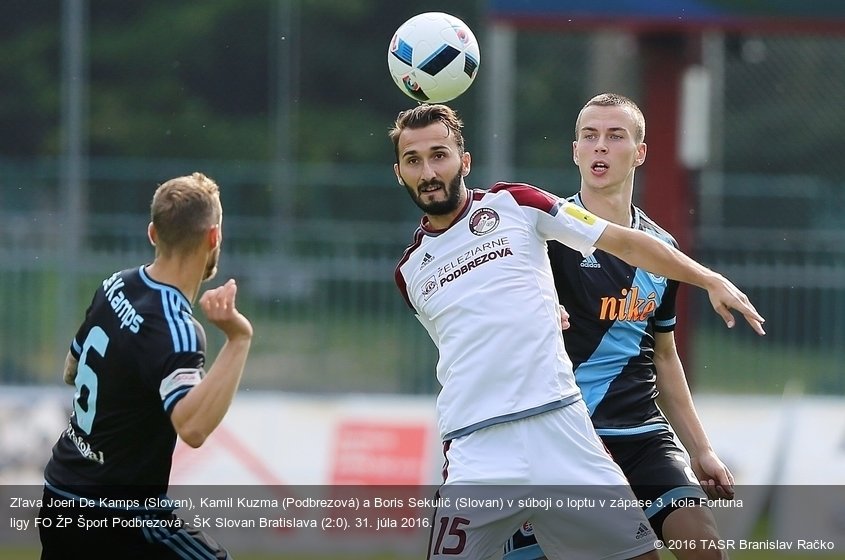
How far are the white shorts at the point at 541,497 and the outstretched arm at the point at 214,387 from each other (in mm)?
959

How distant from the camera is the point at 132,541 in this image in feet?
15.9

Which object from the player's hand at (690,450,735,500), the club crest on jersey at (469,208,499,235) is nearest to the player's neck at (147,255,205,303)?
the club crest on jersey at (469,208,499,235)

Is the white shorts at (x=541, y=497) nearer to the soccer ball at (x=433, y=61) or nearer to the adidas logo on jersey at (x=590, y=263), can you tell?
the adidas logo on jersey at (x=590, y=263)

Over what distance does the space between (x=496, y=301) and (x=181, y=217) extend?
3.88ft

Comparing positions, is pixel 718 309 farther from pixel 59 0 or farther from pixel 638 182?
pixel 59 0

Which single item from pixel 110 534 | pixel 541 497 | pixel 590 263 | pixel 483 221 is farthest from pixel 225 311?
pixel 590 263

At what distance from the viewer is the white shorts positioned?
4965mm

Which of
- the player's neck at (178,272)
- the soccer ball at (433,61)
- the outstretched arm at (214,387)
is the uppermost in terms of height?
the soccer ball at (433,61)

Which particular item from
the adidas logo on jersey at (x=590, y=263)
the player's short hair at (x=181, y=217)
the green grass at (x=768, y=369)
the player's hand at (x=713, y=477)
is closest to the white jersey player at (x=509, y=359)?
the adidas logo on jersey at (x=590, y=263)

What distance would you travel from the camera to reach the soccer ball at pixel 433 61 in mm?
6273

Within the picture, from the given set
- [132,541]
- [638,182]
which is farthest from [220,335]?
[132,541]

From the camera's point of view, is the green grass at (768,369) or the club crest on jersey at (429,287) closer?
the club crest on jersey at (429,287)

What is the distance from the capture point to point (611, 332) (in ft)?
18.8

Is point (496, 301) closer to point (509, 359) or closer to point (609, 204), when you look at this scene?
point (509, 359)
